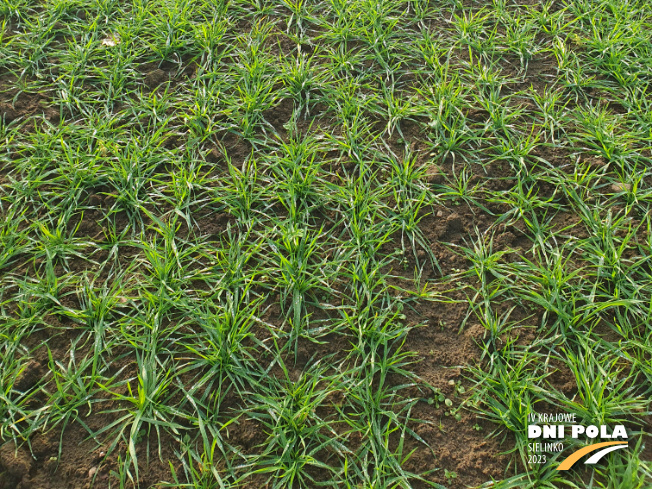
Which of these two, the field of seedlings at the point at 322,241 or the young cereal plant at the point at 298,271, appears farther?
the young cereal plant at the point at 298,271

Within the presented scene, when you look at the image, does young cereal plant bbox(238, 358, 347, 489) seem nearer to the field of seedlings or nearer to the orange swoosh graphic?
the field of seedlings

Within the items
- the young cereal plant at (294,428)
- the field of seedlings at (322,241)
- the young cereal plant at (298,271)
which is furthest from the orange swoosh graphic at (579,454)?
the young cereal plant at (298,271)

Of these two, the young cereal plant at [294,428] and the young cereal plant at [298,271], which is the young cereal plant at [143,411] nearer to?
the young cereal plant at [294,428]

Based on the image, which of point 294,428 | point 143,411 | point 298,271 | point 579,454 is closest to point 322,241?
point 298,271

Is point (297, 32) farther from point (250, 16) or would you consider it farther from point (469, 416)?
point (469, 416)

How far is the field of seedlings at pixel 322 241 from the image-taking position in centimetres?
198

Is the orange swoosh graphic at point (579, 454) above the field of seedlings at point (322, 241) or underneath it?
underneath

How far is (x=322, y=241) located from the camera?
256 centimetres

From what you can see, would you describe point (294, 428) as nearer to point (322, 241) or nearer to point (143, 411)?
point (143, 411)

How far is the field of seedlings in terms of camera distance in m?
Answer: 1.98

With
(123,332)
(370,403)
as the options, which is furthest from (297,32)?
(370,403)

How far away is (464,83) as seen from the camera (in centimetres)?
320

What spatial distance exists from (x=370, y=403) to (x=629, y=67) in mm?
2759

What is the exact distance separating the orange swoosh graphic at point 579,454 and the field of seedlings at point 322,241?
0.09 feet
